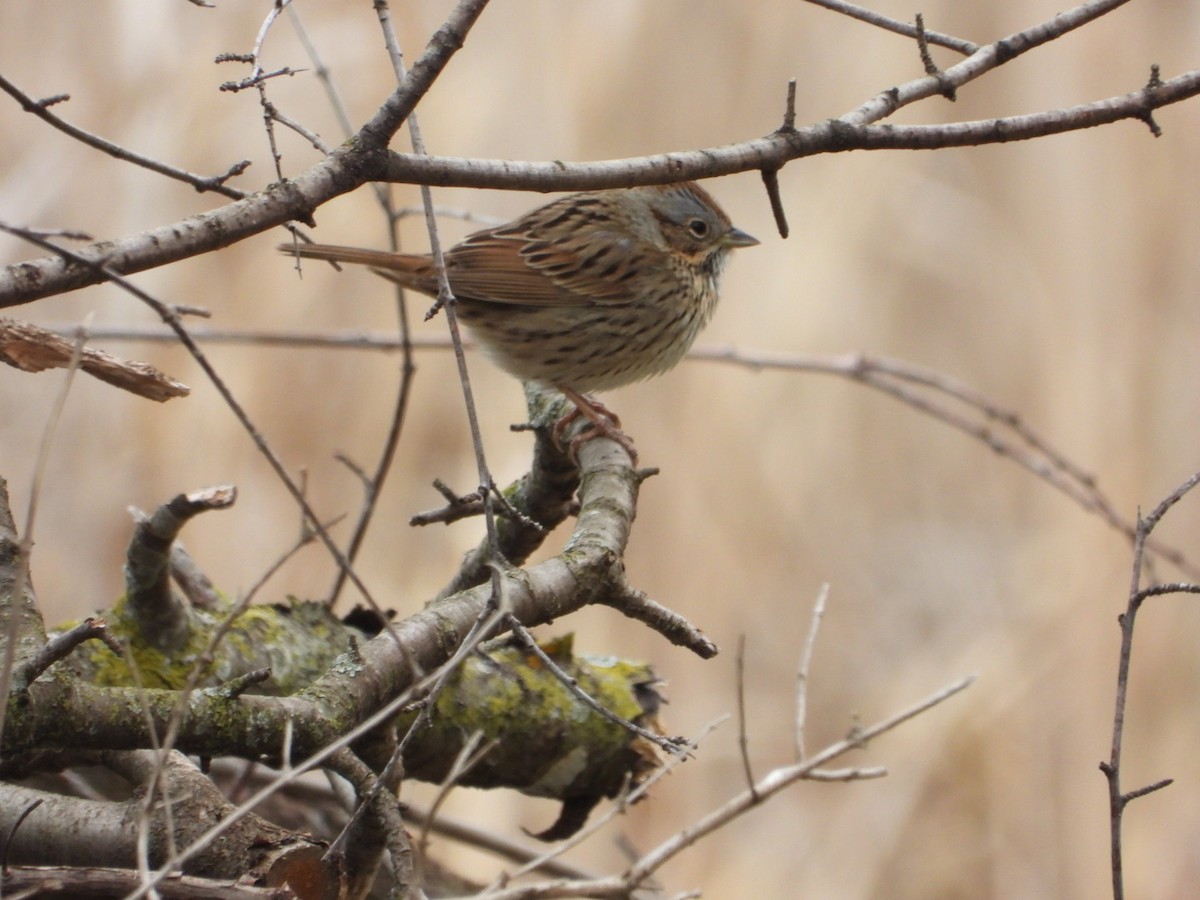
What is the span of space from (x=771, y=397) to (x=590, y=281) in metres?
1.77

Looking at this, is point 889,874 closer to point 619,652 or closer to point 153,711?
→ point 619,652

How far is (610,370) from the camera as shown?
3742 mm

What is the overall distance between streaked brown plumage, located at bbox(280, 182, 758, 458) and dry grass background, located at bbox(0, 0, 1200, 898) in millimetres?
1144

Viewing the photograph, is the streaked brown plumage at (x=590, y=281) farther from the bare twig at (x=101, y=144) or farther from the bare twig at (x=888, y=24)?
the bare twig at (x=101, y=144)

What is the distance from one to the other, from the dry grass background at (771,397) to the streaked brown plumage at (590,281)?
114 centimetres

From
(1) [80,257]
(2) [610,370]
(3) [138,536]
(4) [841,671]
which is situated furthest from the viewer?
(4) [841,671]

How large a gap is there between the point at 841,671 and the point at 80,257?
495 cm

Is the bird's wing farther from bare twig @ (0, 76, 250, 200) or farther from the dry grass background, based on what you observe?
bare twig @ (0, 76, 250, 200)

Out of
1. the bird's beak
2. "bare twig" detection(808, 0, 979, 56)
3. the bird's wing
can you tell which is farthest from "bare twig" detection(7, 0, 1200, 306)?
the bird's beak

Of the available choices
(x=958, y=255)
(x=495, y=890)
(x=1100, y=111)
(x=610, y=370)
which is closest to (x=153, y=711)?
(x=495, y=890)

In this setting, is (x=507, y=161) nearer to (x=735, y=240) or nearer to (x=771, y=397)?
(x=735, y=240)


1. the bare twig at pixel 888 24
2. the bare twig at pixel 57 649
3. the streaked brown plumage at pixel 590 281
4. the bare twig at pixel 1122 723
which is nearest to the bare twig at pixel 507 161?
the bare twig at pixel 888 24

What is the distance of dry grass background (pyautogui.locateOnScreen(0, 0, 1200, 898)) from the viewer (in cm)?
471

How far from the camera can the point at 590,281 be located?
3.86 metres
